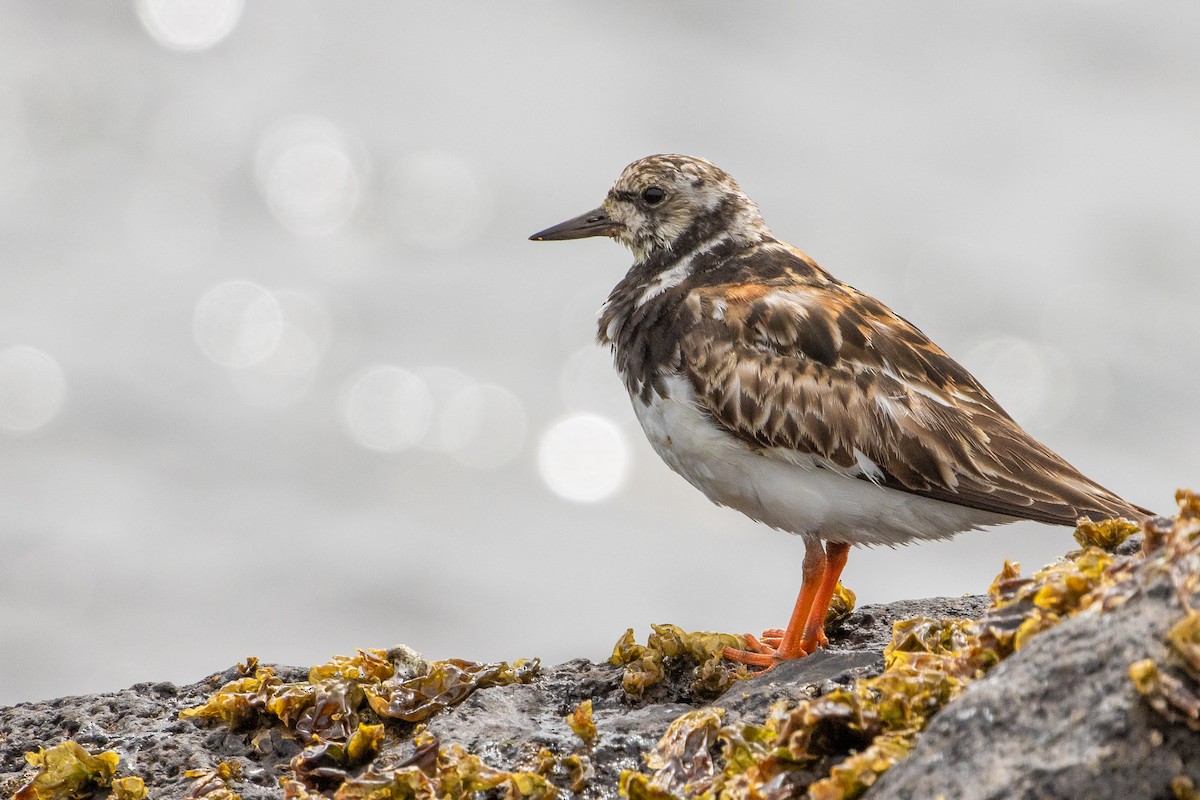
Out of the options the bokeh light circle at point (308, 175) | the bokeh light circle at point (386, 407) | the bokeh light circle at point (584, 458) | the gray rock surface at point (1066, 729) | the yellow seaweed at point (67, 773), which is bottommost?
the gray rock surface at point (1066, 729)

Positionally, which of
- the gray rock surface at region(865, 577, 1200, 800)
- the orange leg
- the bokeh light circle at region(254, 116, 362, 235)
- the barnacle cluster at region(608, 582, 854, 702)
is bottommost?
the gray rock surface at region(865, 577, 1200, 800)

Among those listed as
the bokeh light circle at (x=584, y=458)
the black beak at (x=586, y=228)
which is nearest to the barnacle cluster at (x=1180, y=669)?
the black beak at (x=586, y=228)

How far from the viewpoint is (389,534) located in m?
11.5

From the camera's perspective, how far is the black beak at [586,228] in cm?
654

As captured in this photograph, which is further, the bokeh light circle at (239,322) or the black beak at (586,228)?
the bokeh light circle at (239,322)

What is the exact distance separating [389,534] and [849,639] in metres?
7.16

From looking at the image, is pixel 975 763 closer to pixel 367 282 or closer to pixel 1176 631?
pixel 1176 631

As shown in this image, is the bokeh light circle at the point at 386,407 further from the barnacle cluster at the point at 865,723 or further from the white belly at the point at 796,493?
the barnacle cluster at the point at 865,723

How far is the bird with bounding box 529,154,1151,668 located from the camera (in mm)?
5016

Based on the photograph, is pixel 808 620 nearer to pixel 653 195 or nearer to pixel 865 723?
pixel 865 723

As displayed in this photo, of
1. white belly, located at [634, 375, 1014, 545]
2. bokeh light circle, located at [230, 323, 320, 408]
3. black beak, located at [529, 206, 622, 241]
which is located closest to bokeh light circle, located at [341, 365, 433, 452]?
bokeh light circle, located at [230, 323, 320, 408]

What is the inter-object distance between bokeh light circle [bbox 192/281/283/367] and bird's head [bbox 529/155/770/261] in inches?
310

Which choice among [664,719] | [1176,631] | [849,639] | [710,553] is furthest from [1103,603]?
[710,553]

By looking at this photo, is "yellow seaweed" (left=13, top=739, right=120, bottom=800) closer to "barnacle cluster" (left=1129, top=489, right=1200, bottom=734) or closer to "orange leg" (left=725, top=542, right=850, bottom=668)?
"orange leg" (left=725, top=542, right=850, bottom=668)
